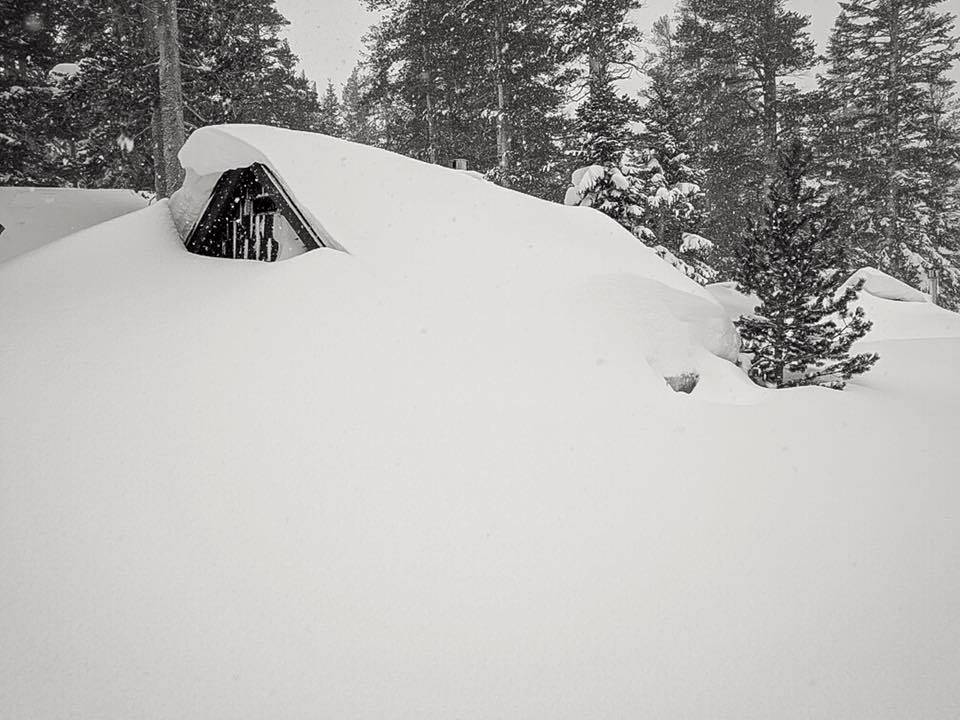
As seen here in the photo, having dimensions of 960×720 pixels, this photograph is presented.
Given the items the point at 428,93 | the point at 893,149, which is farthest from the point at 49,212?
the point at 893,149

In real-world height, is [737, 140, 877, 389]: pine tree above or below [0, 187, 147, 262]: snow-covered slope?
below

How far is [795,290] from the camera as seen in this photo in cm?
718

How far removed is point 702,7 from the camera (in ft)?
67.4


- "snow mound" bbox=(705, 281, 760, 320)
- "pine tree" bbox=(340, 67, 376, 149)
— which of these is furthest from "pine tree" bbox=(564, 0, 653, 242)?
"pine tree" bbox=(340, 67, 376, 149)

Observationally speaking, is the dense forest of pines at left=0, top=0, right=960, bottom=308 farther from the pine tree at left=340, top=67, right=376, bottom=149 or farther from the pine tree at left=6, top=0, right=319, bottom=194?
the pine tree at left=340, top=67, right=376, bottom=149

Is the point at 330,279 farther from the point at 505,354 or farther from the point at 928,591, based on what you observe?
the point at 928,591

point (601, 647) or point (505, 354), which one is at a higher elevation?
point (505, 354)

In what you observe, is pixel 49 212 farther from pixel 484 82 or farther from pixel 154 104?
pixel 484 82

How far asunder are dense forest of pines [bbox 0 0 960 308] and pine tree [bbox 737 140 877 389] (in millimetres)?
4846

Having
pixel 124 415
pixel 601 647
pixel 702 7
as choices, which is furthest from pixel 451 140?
pixel 601 647

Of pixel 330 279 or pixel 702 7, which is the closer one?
pixel 330 279

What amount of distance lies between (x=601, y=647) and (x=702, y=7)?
80.5ft

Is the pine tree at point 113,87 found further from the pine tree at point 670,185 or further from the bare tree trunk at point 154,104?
the pine tree at point 670,185

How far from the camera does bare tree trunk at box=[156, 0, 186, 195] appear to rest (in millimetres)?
11000
